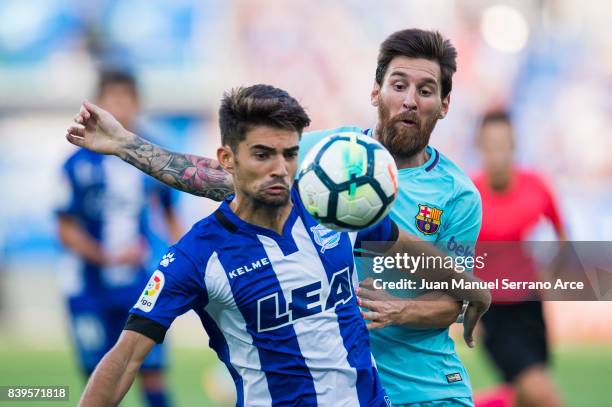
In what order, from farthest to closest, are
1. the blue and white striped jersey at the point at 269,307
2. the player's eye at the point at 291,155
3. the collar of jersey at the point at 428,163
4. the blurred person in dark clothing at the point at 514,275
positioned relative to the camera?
the blurred person in dark clothing at the point at 514,275 < the collar of jersey at the point at 428,163 < the player's eye at the point at 291,155 < the blue and white striped jersey at the point at 269,307

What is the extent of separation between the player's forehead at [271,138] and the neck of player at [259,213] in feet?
0.78

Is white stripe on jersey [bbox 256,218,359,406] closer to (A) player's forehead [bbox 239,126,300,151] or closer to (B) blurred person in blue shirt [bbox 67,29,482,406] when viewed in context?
(A) player's forehead [bbox 239,126,300,151]

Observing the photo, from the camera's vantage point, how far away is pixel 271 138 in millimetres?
4492

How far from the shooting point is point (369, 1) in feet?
57.2

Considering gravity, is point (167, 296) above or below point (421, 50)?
below

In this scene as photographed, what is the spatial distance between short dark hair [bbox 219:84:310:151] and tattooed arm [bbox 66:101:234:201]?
0.57m

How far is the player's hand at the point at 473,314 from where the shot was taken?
5.23 meters

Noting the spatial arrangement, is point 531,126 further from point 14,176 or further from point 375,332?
point 375,332

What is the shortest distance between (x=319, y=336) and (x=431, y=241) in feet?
3.41

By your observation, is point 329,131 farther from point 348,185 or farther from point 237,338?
point 237,338

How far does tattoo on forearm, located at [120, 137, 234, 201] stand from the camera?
5.18 metres

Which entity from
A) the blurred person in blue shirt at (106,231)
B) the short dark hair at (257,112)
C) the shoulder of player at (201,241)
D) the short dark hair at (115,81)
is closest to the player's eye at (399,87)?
the short dark hair at (257,112)

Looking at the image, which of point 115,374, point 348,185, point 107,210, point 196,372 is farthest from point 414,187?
point 196,372

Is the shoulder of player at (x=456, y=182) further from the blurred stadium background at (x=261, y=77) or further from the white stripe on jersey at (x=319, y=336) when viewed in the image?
the blurred stadium background at (x=261, y=77)
